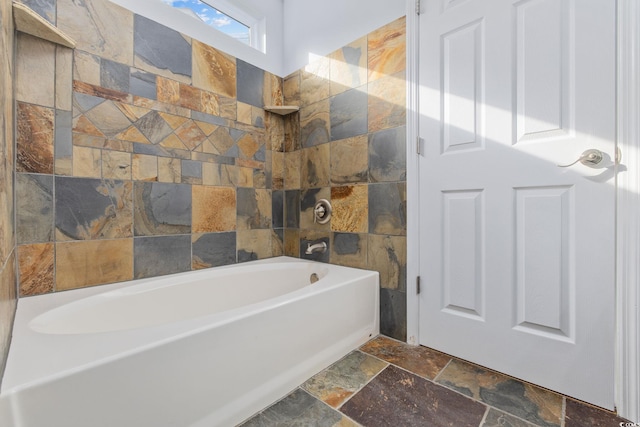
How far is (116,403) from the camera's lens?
71 centimetres

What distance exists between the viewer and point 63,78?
130cm

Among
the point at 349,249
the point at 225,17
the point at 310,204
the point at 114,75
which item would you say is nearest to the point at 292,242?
the point at 310,204

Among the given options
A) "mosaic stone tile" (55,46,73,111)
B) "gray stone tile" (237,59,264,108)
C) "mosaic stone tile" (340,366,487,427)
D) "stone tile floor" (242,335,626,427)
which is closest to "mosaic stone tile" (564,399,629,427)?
"stone tile floor" (242,335,626,427)

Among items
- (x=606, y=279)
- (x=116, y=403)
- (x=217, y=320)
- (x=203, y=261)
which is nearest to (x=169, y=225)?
(x=203, y=261)

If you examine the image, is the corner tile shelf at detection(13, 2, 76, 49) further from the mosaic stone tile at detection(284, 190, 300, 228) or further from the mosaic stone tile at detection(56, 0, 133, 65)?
the mosaic stone tile at detection(284, 190, 300, 228)

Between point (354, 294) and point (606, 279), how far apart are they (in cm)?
102

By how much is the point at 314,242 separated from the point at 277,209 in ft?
1.43

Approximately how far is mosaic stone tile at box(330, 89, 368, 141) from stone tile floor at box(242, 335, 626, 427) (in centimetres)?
135

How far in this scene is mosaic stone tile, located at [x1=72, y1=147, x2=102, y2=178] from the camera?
52.6 inches

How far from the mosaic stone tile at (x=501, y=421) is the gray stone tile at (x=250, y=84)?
2179mm

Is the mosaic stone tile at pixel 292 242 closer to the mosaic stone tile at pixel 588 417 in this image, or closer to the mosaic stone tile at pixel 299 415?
the mosaic stone tile at pixel 299 415

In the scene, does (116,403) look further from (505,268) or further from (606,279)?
(606,279)

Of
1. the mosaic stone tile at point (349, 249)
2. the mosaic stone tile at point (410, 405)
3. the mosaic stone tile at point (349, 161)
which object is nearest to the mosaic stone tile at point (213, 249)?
the mosaic stone tile at point (349, 249)

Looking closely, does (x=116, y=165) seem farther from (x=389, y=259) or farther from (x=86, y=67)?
(x=389, y=259)
